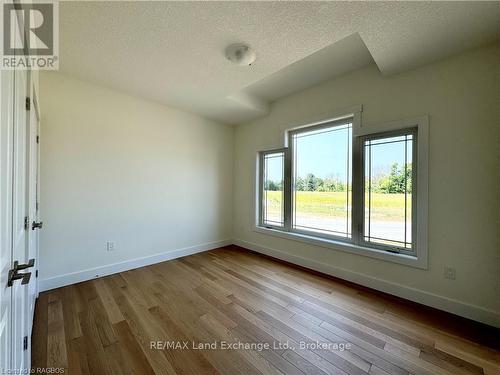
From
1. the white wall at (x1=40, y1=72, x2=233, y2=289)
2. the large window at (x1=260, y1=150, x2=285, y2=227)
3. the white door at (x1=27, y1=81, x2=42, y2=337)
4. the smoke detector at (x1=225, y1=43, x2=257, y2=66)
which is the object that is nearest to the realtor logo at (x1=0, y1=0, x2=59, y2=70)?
the white door at (x1=27, y1=81, x2=42, y2=337)

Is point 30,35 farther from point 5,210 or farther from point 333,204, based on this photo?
point 333,204

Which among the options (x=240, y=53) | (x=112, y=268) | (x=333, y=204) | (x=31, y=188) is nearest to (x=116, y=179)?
(x=112, y=268)

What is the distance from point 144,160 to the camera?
3346mm

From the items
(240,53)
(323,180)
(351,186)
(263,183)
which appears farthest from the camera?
(263,183)

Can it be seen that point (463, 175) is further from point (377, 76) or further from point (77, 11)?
point (77, 11)

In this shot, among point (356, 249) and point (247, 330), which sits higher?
point (356, 249)

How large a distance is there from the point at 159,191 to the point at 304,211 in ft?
8.16

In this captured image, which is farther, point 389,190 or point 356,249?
point 356,249

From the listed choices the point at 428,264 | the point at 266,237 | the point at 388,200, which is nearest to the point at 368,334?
the point at 428,264

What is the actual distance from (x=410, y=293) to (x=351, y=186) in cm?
140

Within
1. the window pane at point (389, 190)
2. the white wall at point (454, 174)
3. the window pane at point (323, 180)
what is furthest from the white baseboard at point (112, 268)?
the window pane at point (389, 190)

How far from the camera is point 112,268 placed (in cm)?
302

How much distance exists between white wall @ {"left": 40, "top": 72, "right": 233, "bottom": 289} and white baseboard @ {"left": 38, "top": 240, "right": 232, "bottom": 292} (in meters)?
0.01

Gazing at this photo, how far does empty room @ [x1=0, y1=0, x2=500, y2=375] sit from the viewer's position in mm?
1578
